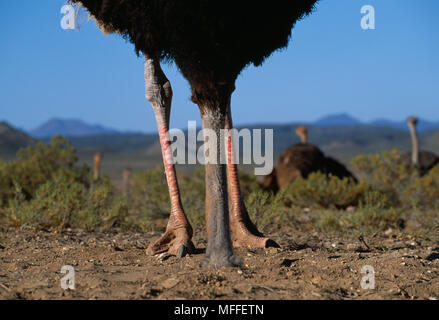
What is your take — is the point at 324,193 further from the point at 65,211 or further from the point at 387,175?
the point at 65,211

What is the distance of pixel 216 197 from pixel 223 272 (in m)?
0.71

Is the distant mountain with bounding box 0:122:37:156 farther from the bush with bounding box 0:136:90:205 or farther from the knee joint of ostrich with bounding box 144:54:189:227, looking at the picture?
the knee joint of ostrich with bounding box 144:54:189:227

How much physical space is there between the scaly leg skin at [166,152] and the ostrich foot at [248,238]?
61cm

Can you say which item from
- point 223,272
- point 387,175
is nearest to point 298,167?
point 387,175

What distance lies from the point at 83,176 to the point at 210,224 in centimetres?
913

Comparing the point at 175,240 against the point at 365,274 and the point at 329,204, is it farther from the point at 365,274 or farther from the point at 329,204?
the point at 329,204

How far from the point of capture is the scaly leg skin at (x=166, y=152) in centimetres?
704

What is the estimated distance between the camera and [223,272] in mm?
5781

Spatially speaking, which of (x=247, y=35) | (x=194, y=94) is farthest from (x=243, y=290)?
(x=247, y=35)

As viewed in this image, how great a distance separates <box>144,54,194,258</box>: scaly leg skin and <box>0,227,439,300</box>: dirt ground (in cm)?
26

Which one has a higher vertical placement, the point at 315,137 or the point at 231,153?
the point at 315,137

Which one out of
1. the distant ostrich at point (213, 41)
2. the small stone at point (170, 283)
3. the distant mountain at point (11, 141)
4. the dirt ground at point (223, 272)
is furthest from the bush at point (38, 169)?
the distant mountain at point (11, 141)

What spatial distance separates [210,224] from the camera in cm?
600

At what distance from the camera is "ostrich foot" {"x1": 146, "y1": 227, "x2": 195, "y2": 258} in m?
6.96
